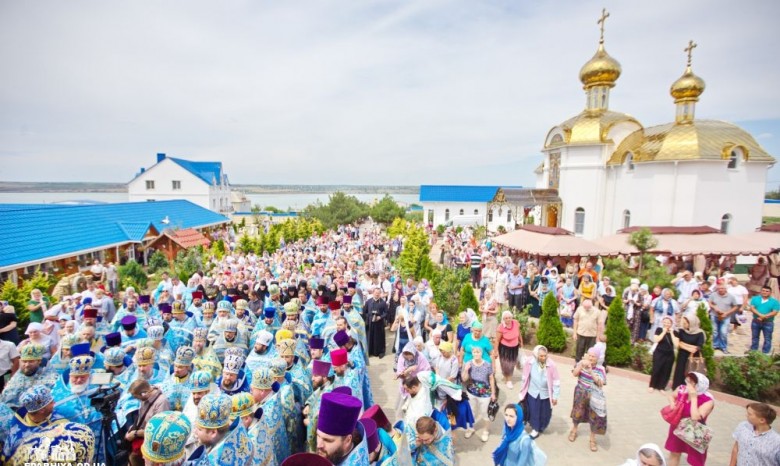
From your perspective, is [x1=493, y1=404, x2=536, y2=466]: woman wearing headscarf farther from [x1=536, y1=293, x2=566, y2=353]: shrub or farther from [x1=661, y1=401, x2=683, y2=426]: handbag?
[x1=536, y1=293, x2=566, y2=353]: shrub

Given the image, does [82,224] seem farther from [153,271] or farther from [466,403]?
[466,403]

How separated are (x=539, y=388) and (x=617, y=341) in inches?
139

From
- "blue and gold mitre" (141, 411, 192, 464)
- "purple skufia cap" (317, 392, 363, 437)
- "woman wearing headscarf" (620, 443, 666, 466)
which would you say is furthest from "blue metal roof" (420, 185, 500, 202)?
"blue and gold mitre" (141, 411, 192, 464)

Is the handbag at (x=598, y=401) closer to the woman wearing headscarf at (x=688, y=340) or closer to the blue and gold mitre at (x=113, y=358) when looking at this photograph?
the woman wearing headscarf at (x=688, y=340)

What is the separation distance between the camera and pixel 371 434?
3146mm

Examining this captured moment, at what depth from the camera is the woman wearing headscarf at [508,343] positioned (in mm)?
6785

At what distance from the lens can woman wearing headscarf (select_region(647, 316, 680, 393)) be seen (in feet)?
21.9

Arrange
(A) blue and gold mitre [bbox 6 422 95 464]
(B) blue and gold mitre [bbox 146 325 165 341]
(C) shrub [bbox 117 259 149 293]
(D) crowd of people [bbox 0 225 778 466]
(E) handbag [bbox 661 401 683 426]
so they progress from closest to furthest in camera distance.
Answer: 1. (A) blue and gold mitre [bbox 6 422 95 464]
2. (D) crowd of people [bbox 0 225 778 466]
3. (E) handbag [bbox 661 401 683 426]
4. (B) blue and gold mitre [bbox 146 325 165 341]
5. (C) shrub [bbox 117 259 149 293]

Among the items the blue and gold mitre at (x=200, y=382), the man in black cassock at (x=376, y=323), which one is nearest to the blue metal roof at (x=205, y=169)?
the man in black cassock at (x=376, y=323)

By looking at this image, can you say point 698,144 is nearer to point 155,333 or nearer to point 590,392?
point 590,392

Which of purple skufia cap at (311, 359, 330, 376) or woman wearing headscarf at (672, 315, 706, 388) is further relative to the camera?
woman wearing headscarf at (672, 315, 706, 388)

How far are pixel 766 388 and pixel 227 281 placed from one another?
1188cm

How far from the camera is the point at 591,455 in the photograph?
5227mm

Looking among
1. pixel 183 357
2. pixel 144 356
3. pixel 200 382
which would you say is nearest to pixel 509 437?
pixel 200 382
